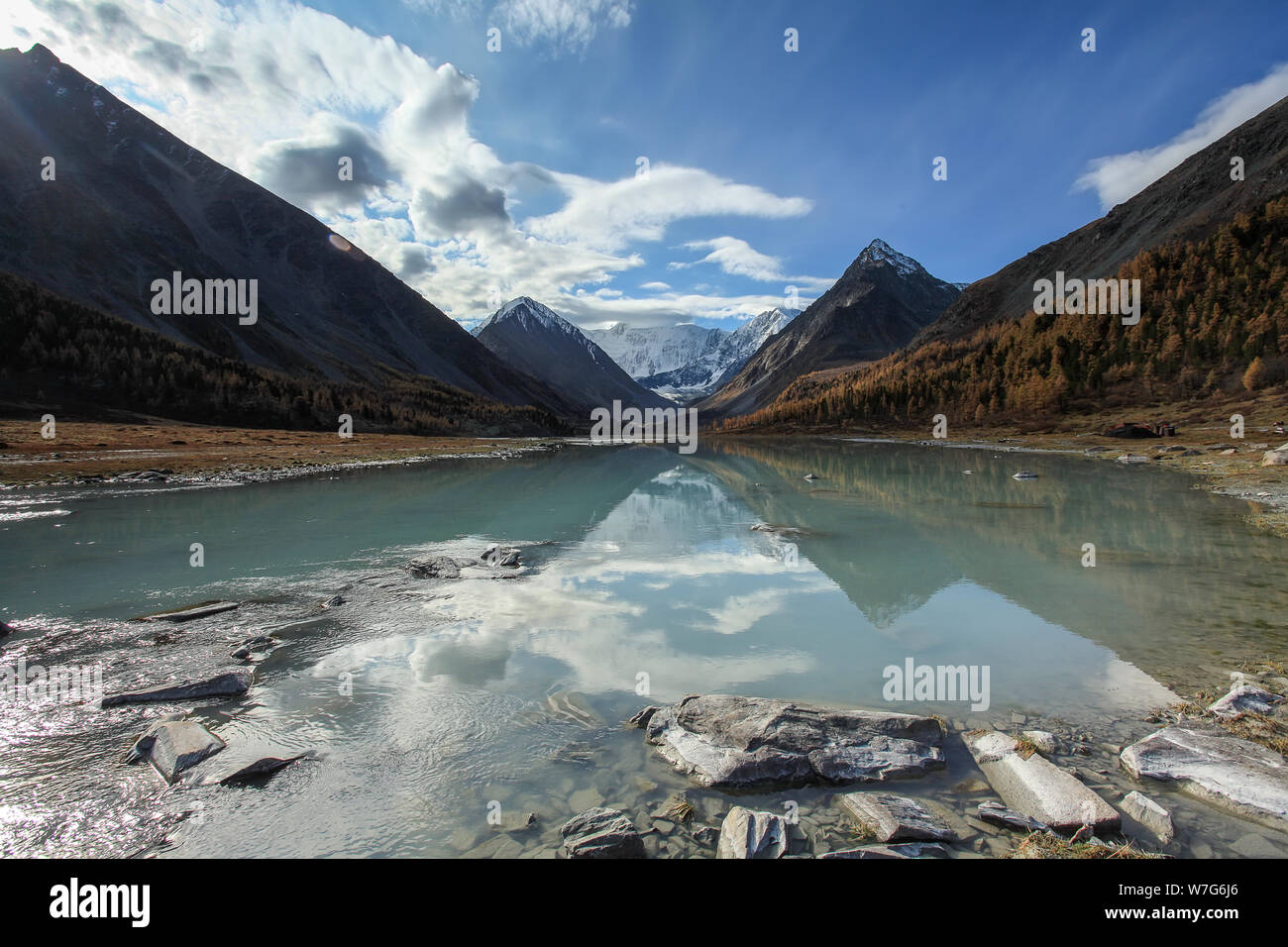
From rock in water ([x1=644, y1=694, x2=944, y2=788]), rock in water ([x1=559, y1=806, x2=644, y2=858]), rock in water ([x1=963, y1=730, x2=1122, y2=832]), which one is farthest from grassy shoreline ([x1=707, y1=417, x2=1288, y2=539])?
rock in water ([x1=559, y1=806, x2=644, y2=858])

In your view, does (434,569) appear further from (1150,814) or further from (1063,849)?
(1150,814)

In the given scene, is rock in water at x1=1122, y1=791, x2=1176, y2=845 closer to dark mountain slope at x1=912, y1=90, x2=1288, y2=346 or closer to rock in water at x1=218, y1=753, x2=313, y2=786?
→ rock in water at x1=218, y1=753, x2=313, y2=786

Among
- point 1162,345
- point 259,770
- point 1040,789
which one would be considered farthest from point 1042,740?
point 1162,345
